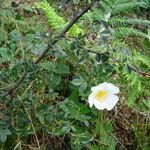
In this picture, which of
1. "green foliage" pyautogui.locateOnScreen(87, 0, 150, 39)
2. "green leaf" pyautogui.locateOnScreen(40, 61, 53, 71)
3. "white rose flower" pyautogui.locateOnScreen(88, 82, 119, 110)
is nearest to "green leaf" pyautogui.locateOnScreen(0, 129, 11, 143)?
"white rose flower" pyautogui.locateOnScreen(88, 82, 119, 110)

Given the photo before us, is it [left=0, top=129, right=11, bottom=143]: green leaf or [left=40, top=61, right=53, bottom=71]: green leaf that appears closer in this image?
[left=0, top=129, right=11, bottom=143]: green leaf

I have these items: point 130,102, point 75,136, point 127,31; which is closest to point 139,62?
point 127,31

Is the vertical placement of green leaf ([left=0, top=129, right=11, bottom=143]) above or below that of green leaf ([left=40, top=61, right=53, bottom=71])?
below

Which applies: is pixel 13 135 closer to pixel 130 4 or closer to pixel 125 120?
pixel 125 120

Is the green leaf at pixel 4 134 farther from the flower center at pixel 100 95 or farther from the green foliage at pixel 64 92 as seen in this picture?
the flower center at pixel 100 95

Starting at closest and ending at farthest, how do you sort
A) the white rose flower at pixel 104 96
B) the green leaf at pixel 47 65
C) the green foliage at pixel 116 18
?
1. the white rose flower at pixel 104 96
2. the green leaf at pixel 47 65
3. the green foliage at pixel 116 18

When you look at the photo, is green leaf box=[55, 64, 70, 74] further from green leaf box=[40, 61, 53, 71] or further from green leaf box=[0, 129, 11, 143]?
green leaf box=[0, 129, 11, 143]

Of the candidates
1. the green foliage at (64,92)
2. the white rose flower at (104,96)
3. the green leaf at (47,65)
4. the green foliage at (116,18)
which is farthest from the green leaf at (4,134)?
the green foliage at (116,18)

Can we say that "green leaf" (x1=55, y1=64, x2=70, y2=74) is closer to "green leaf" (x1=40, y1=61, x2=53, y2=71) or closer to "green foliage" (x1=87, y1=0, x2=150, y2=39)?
"green leaf" (x1=40, y1=61, x2=53, y2=71)

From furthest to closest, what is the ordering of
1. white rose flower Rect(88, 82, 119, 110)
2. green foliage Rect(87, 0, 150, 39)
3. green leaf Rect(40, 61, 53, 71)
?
1. green foliage Rect(87, 0, 150, 39)
2. green leaf Rect(40, 61, 53, 71)
3. white rose flower Rect(88, 82, 119, 110)

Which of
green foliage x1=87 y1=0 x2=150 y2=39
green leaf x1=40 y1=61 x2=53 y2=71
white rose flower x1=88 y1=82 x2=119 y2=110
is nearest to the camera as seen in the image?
white rose flower x1=88 y1=82 x2=119 y2=110
